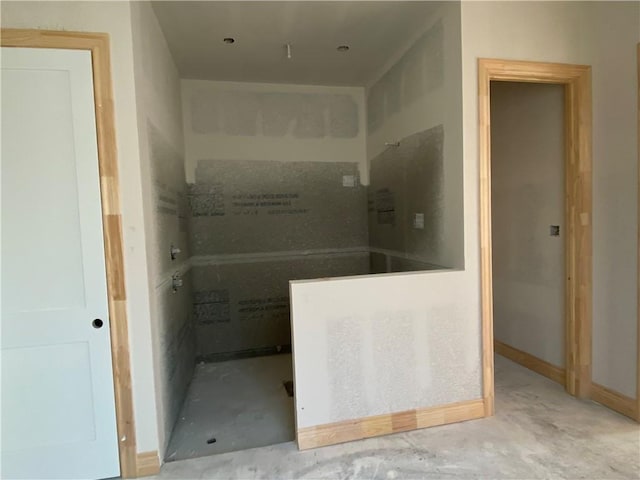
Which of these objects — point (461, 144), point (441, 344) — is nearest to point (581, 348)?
point (441, 344)

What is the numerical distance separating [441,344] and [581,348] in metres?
1.19

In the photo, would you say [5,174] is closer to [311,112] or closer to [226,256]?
[226,256]

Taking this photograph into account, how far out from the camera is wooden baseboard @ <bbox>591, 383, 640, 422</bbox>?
239 cm

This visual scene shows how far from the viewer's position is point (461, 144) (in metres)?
2.42

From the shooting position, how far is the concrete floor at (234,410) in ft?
7.73

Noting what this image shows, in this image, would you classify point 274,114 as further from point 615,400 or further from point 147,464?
point 615,400

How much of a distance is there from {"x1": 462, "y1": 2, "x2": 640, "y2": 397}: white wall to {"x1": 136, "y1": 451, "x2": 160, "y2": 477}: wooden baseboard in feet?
7.58

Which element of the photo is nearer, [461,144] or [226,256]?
[461,144]

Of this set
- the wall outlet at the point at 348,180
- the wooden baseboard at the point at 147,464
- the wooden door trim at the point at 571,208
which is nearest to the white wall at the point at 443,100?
the wooden door trim at the point at 571,208

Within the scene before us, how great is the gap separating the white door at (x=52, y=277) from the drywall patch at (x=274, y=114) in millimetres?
1880

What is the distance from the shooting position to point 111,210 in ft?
6.47

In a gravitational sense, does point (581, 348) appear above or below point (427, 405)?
above

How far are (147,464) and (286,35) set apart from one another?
3092 mm

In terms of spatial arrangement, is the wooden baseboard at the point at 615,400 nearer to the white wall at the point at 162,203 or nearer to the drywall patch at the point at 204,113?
the white wall at the point at 162,203
